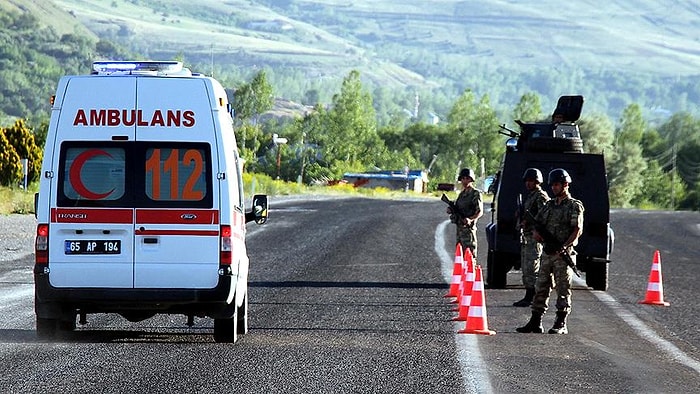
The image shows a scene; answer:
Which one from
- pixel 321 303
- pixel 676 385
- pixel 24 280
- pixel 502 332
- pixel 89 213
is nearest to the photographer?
pixel 676 385

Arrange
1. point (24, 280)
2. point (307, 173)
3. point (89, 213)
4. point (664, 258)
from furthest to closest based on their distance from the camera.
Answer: point (307, 173), point (664, 258), point (24, 280), point (89, 213)

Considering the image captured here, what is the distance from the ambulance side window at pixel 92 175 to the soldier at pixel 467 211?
28.1ft

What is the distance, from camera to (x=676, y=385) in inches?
475

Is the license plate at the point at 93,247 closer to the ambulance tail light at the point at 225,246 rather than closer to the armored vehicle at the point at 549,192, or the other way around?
the ambulance tail light at the point at 225,246

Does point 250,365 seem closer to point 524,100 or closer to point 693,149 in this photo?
point 524,100

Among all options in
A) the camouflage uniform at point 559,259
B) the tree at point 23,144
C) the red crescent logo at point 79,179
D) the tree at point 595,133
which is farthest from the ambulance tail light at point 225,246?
the tree at point 595,133

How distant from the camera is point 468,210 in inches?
838

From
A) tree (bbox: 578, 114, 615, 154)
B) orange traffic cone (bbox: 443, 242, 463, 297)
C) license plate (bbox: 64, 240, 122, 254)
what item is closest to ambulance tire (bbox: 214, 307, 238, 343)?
license plate (bbox: 64, 240, 122, 254)

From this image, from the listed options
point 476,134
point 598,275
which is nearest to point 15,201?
point 598,275

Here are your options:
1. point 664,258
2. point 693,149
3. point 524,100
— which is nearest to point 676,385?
point 664,258

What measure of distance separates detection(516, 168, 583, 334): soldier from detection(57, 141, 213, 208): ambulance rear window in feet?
14.3

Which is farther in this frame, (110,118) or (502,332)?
(502,332)

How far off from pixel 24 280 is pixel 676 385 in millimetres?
12473

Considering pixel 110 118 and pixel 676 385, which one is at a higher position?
pixel 110 118
